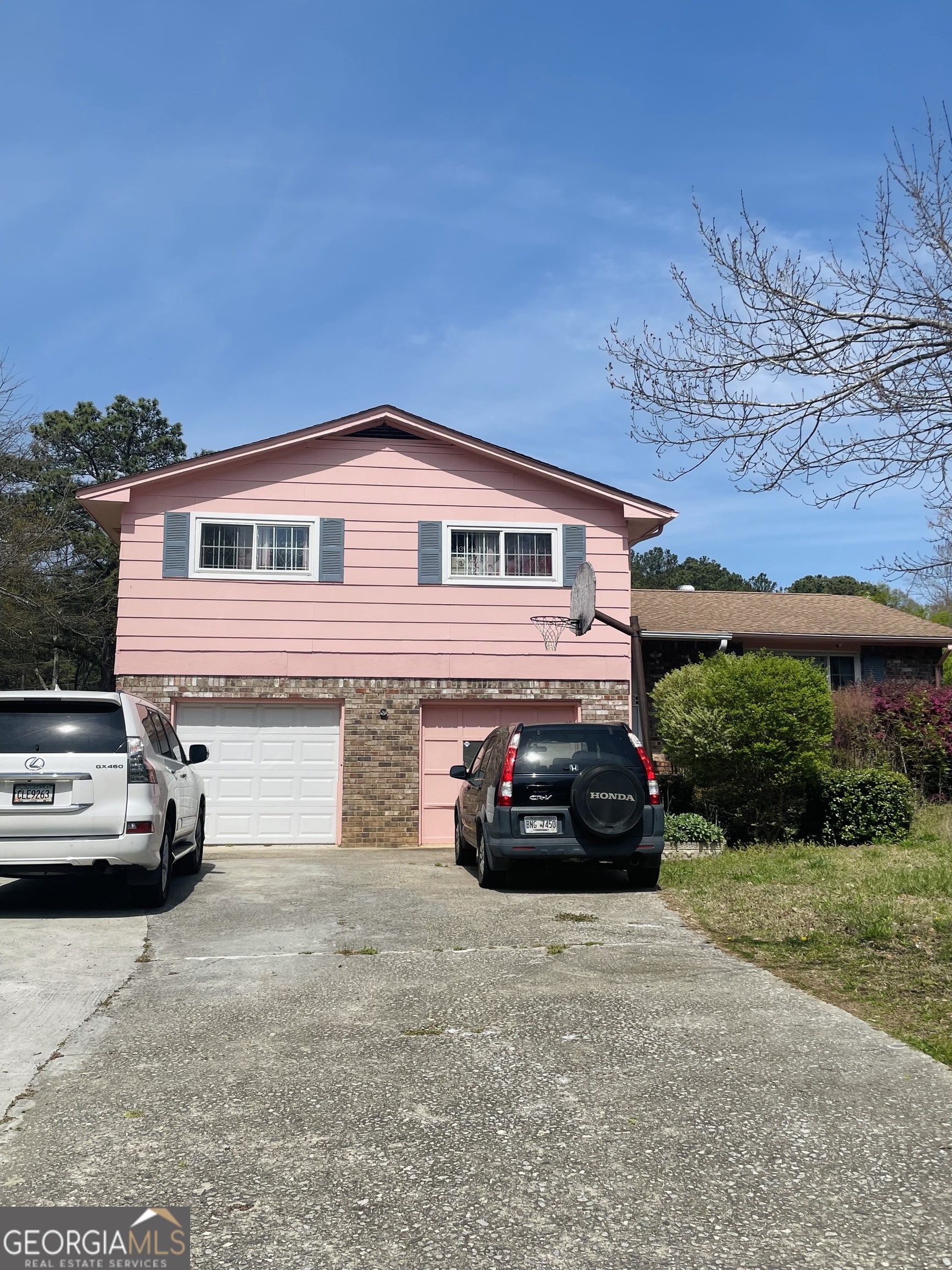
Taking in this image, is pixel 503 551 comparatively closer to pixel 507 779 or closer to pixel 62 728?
pixel 507 779

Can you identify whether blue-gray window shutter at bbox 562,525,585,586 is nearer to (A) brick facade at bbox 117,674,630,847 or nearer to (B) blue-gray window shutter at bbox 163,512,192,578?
(A) brick facade at bbox 117,674,630,847

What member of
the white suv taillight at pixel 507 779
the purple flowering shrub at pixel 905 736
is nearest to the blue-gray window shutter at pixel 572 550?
the purple flowering shrub at pixel 905 736

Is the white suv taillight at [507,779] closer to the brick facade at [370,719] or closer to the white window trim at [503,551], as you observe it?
the brick facade at [370,719]

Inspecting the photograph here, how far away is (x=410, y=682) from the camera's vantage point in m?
16.6

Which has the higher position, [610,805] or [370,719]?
[370,719]

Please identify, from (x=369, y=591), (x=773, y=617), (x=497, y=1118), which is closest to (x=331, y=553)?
(x=369, y=591)

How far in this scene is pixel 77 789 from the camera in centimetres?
876

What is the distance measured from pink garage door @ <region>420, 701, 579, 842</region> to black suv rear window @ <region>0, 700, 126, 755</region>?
800 cm

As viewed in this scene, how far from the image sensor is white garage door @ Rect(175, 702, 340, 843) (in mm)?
16094

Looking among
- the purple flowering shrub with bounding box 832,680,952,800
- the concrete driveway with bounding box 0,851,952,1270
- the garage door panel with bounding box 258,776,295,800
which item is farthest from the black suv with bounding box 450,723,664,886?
the purple flowering shrub with bounding box 832,680,952,800

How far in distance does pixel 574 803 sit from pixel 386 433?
883 cm

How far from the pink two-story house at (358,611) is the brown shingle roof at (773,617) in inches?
113

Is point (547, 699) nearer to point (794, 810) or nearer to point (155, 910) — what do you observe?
point (794, 810)

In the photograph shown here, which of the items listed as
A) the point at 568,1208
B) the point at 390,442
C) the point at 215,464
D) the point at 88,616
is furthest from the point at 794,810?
the point at 88,616
